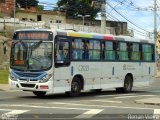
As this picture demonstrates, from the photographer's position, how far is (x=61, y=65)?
867 inches

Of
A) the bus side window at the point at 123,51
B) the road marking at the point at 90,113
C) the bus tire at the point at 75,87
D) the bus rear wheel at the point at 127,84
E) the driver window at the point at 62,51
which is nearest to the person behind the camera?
the road marking at the point at 90,113

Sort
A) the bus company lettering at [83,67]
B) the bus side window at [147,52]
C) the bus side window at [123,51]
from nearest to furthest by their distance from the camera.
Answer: the bus company lettering at [83,67]
the bus side window at [123,51]
the bus side window at [147,52]

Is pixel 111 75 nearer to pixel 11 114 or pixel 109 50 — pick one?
pixel 109 50

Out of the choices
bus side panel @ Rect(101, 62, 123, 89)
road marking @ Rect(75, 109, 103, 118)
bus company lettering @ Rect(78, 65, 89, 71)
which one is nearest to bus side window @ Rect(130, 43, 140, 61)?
bus side panel @ Rect(101, 62, 123, 89)

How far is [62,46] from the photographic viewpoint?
22141mm

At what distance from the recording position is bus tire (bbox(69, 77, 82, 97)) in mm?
23031

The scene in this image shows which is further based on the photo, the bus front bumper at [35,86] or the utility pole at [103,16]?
the utility pole at [103,16]

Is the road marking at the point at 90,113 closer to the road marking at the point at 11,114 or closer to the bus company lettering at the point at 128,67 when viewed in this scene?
the road marking at the point at 11,114

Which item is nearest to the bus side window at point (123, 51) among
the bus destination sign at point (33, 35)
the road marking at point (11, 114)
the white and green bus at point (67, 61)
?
the white and green bus at point (67, 61)

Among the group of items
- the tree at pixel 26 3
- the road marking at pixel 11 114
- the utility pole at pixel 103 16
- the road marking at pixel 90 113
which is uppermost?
the tree at pixel 26 3

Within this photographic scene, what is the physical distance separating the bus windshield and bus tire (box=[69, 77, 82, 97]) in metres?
2.02

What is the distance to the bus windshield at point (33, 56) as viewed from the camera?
21531 mm

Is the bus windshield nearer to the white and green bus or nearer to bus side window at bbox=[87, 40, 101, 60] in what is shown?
the white and green bus

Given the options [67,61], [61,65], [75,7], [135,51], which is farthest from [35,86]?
[75,7]
